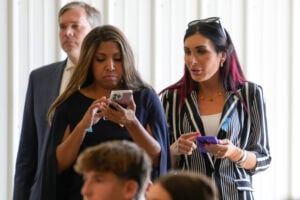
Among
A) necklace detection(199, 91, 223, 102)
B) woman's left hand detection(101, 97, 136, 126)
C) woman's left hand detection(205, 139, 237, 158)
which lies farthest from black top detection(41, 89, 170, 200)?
necklace detection(199, 91, 223, 102)

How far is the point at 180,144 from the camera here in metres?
2.46

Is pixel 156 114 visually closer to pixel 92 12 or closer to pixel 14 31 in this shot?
pixel 92 12

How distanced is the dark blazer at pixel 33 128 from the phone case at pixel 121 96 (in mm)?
399

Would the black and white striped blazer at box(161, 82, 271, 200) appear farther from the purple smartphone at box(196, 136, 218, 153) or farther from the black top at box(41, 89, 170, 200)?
the black top at box(41, 89, 170, 200)

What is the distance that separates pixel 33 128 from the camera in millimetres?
2648

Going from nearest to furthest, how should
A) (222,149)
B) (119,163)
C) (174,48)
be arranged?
1. (119,163)
2. (222,149)
3. (174,48)

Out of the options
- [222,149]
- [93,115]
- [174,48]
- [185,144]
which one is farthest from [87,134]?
[174,48]

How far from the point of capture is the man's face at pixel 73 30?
2.74 meters

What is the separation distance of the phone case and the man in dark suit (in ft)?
1.20

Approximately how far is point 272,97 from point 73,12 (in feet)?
4.27

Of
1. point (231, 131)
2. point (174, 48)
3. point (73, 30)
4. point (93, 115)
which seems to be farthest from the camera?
point (174, 48)

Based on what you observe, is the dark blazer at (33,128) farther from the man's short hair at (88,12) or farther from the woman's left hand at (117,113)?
the woman's left hand at (117,113)

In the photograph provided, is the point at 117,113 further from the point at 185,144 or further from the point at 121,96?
the point at 185,144

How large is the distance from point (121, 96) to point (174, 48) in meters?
1.16
